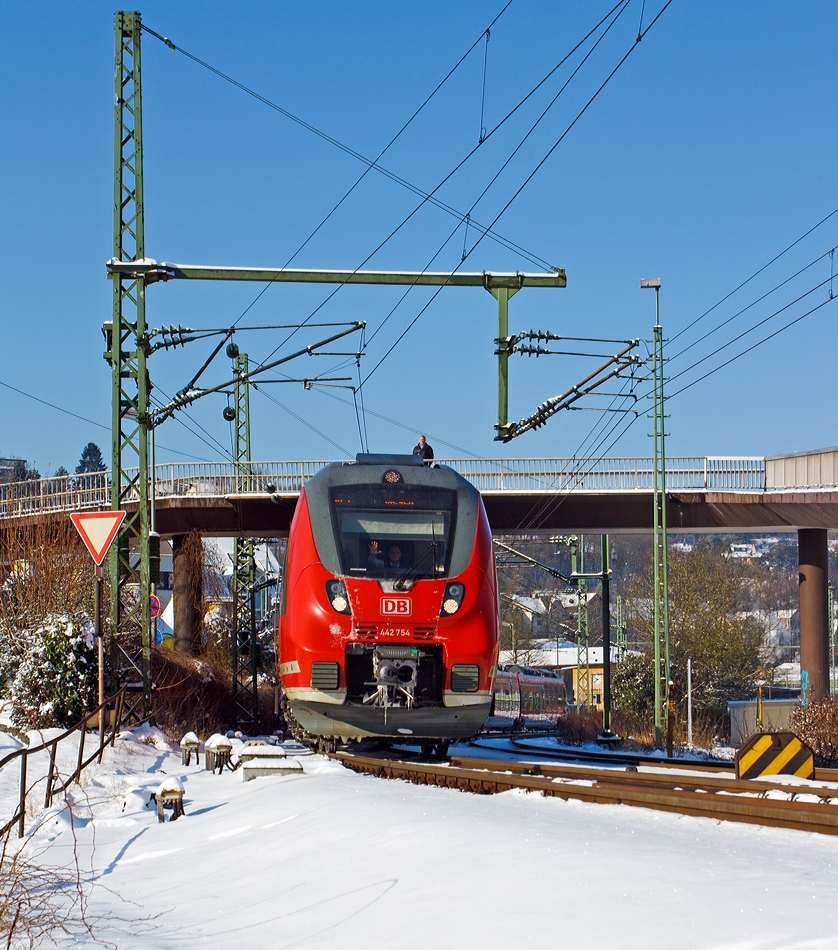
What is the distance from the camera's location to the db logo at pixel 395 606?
46.3 ft

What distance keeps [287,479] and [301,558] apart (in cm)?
2487

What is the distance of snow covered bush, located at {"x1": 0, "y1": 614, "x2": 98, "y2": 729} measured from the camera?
53.0ft

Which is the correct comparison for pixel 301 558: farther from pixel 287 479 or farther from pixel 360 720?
pixel 287 479

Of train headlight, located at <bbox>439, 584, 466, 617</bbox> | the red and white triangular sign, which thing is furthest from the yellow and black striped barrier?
the red and white triangular sign

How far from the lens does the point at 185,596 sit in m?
39.3

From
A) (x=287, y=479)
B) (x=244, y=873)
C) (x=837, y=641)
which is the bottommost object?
(x=837, y=641)

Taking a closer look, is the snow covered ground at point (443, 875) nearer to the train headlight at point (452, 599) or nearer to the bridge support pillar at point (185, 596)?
the train headlight at point (452, 599)

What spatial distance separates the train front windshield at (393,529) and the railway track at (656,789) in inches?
95.3

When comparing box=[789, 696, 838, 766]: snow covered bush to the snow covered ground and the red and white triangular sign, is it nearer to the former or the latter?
the snow covered ground

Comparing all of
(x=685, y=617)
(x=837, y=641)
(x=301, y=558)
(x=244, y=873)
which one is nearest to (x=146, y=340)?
(x=301, y=558)

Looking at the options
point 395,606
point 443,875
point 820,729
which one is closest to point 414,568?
point 395,606

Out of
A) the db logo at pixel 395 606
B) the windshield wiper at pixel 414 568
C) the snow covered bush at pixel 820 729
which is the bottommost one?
the snow covered bush at pixel 820 729

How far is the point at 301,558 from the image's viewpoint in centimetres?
1457

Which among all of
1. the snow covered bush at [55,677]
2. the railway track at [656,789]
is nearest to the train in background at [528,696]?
the snow covered bush at [55,677]
